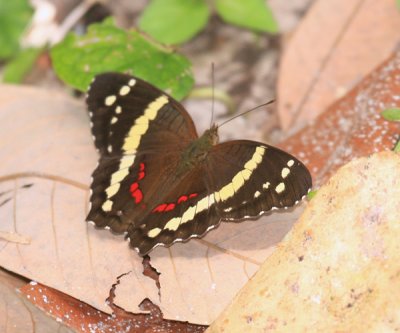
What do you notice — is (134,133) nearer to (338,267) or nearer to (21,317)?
(21,317)

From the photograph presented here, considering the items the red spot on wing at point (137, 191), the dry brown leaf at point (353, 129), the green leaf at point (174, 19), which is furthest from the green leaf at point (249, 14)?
the red spot on wing at point (137, 191)

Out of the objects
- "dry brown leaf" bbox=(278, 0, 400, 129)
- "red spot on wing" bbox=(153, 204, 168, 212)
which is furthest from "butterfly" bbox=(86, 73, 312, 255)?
"dry brown leaf" bbox=(278, 0, 400, 129)

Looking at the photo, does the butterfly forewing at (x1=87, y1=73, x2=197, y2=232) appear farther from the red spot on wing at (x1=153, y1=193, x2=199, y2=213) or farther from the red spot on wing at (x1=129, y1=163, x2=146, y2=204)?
the red spot on wing at (x1=153, y1=193, x2=199, y2=213)

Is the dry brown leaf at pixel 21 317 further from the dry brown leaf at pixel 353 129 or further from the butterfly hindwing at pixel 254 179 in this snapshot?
the dry brown leaf at pixel 353 129

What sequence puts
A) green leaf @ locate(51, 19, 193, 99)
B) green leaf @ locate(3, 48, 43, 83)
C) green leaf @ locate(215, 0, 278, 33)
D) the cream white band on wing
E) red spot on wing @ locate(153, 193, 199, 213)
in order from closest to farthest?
red spot on wing @ locate(153, 193, 199, 213), the cream white band on wing, green leaf @ locate(51, 19, 193, 99), green leaf @ locate(215, 0, 278, 33), green leaf @ locate(3, 48, 43, 83)

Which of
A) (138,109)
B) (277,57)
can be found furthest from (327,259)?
(277,57)

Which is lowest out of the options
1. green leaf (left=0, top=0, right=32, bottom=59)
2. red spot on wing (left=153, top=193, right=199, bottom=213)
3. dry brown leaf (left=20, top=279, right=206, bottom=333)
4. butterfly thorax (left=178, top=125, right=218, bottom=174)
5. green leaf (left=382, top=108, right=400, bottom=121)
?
green leaf (left=0, top=0, right=32, bottom=59)

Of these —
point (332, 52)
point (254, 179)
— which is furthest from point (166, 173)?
point (332, 52)
